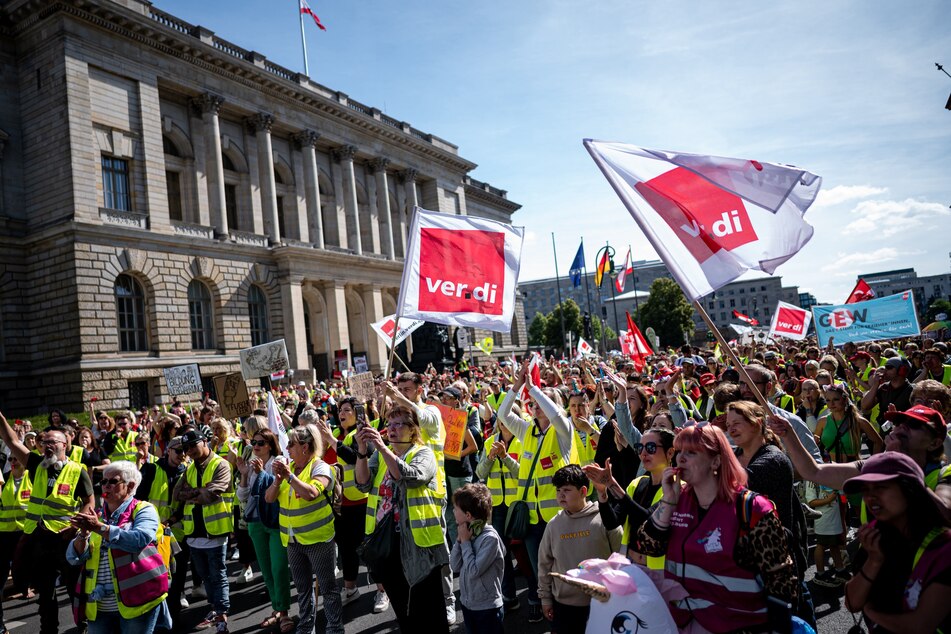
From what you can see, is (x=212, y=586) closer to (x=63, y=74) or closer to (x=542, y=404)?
(x=542, y=404)

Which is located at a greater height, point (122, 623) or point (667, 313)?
point (667, 313)

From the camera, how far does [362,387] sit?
32.7 feet

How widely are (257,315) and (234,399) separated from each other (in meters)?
24.5

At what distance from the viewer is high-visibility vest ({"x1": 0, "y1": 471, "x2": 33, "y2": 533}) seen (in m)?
7.44

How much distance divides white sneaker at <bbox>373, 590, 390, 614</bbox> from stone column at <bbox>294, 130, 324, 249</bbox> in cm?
3306

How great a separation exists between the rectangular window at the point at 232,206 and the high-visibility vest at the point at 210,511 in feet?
101

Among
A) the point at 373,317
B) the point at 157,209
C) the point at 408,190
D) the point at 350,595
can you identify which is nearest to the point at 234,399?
the point at 350,595

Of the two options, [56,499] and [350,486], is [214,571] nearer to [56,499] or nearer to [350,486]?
[350,486]

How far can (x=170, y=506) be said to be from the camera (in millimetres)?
7125

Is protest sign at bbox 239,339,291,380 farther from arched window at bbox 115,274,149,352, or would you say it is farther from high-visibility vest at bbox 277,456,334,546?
arched window at bbox 115,274,149,352

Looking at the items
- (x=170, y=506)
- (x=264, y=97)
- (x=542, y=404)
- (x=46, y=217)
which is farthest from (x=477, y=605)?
(x=264, y=97)

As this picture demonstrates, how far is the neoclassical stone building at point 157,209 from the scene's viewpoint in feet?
85.8

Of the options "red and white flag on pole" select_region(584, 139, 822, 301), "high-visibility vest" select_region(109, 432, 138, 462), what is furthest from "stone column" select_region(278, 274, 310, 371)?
"red and white flag on pole" select_region(584, 139, 822, 301)

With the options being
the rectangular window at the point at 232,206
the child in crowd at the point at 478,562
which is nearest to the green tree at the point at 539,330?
the rectangular window at the point at 232,206
